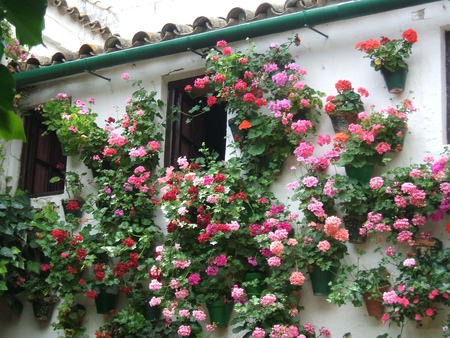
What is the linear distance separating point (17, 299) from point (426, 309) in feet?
13.3

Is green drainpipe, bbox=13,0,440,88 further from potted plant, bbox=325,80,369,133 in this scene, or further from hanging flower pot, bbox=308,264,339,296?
hanging flower pot, bbox=308,264,339,296

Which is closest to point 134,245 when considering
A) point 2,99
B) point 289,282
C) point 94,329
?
point 94,329

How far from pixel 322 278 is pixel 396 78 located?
171 cm

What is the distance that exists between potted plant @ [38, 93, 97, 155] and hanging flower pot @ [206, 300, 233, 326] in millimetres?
2214

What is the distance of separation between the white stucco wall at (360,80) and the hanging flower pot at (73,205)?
87 centimetres

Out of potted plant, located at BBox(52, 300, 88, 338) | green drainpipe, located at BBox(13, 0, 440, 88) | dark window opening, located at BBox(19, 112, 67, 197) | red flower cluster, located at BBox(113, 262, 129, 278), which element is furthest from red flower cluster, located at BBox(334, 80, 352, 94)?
dark window opening, located at BBox(19, 112, 67, 197)

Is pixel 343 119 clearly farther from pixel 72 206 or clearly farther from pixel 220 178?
pixel 72 206

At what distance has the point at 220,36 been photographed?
239 inches

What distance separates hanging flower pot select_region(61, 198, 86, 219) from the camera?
6.42 meters

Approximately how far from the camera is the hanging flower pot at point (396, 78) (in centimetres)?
526

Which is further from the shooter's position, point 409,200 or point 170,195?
point 170,195

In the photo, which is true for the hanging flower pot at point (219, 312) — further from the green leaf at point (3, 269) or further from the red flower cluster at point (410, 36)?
the red flower cluster at point (410, 36)

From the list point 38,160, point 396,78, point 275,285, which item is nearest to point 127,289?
point 275,285

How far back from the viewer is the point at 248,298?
5.32m
